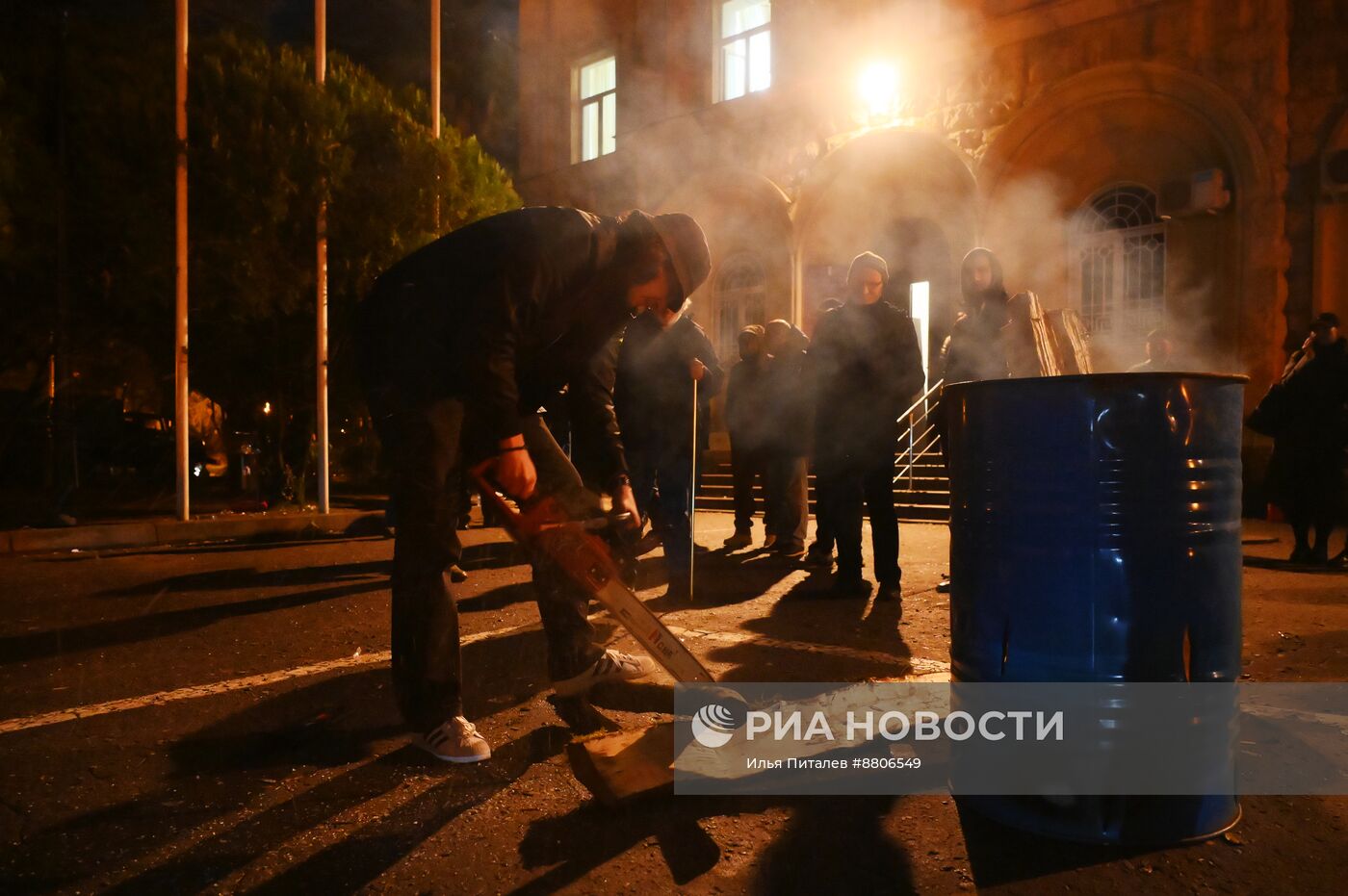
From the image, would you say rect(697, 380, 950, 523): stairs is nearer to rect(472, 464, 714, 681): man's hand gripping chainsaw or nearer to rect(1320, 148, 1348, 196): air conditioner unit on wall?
rect(1320, 148, 1348, 196): air conditioner unit on wall

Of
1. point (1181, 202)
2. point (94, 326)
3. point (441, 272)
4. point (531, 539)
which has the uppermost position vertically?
point (1181, 202)

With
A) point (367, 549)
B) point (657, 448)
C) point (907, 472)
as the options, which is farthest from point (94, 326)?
point (907, 472)

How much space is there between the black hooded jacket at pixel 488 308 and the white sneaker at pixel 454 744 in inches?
33.0

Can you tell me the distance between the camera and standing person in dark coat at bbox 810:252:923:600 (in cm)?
477

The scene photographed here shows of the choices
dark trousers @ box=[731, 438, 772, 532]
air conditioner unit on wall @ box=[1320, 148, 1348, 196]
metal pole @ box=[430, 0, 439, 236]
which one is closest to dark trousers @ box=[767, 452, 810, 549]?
dark trousers @ box=[731, 438, 772, 532]

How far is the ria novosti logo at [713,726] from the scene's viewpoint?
2.50 m

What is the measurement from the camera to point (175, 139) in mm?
8859

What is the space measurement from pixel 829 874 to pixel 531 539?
1202mm

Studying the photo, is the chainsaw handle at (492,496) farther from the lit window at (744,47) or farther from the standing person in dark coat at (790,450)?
the lit window at (744,47)

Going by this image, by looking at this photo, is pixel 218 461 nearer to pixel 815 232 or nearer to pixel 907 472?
pixel 815 232

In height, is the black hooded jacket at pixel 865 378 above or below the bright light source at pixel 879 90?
below

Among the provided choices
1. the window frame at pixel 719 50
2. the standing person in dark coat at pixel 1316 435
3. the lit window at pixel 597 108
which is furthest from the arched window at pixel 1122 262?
the lit window at pixel 597 108

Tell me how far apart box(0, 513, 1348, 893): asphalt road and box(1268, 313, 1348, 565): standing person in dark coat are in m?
2.22

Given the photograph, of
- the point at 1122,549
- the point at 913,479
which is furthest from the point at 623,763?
the point at 913,479
